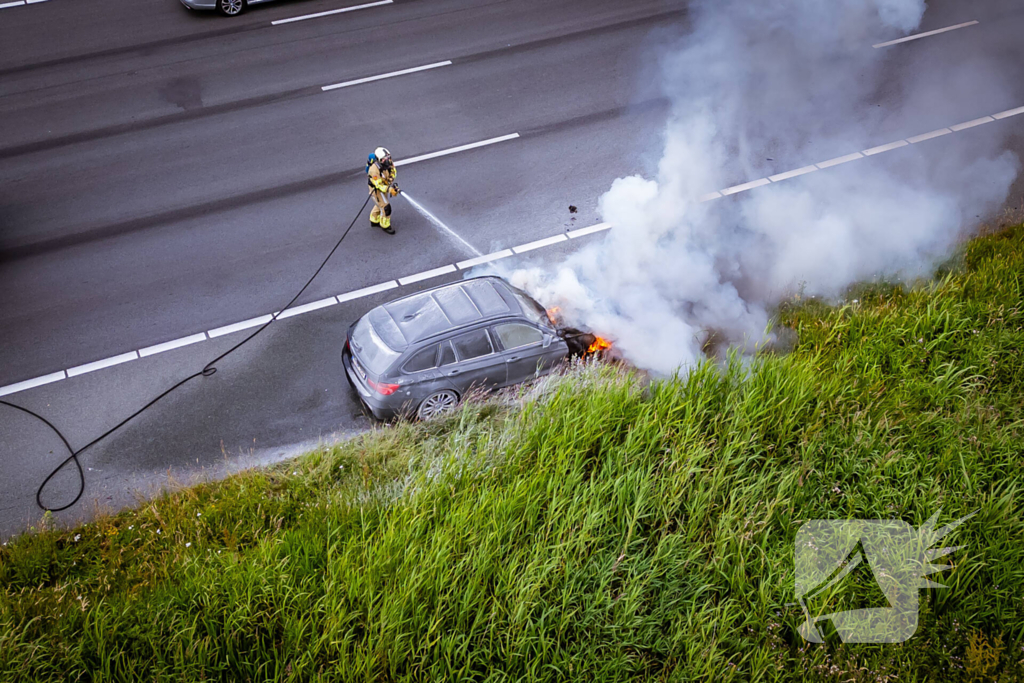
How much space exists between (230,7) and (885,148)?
14.6 meters

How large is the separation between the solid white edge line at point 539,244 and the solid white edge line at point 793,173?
427cm

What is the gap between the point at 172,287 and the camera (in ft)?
36.1

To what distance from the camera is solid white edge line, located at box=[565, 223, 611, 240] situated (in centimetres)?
1210

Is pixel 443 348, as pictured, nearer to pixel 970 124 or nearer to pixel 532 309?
pixel 532 309

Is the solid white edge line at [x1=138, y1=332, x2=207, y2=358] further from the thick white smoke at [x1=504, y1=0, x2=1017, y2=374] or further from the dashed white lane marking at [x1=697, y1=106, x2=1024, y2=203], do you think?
the dashed white lane marking at [x1=697, y1=106, x2=1024, y2=203]

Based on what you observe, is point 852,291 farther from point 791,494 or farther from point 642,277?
point 791,494

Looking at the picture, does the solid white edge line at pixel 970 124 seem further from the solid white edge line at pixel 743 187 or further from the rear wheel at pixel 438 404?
the rear wheel at pixel 438 404

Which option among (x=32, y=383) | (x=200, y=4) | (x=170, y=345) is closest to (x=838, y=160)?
(x=170, y=345)

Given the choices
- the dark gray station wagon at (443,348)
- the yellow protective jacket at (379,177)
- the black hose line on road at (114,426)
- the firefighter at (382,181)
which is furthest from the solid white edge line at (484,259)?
the black hose line on road at (114,426)

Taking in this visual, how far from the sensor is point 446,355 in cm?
898

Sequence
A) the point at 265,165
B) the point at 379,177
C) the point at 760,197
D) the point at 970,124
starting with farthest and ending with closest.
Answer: the point at 970,124
the point at 265,165
the point at 760,197
the point at 379,177

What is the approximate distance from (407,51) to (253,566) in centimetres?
1304

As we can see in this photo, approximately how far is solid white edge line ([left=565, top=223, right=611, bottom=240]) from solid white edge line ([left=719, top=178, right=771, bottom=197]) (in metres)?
2.36

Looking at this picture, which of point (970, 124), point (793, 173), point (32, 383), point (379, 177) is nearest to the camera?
point (32, 383)
